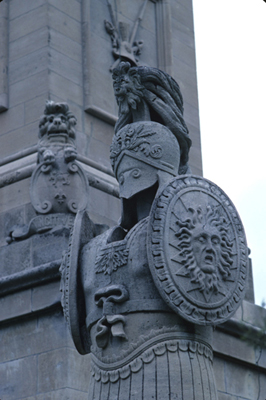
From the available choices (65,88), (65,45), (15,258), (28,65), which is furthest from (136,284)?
(65,45)

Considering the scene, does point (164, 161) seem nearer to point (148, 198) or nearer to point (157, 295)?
point (148, 198)

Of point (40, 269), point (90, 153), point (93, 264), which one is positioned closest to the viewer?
point (93, 264)

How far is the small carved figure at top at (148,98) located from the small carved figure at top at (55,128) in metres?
3.87

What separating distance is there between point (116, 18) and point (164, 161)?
23.4 feet

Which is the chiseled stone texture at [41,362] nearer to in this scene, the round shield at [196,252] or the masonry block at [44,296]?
the masonry block at [44,296]

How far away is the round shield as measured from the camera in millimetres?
4941

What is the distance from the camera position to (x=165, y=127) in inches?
222

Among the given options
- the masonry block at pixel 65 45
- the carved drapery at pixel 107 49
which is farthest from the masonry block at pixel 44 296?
the masonry block at pixel 65 45

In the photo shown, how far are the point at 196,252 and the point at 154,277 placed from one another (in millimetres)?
320

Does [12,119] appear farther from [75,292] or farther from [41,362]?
[75,292]

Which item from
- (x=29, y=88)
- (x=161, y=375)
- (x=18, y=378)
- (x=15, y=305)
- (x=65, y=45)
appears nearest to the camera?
(x=161, y=375)

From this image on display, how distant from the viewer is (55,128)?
31.8 feet

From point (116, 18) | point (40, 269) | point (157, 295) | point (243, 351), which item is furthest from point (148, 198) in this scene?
point (116, 18)

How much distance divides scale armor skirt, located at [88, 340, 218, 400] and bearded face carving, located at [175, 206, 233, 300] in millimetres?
387
